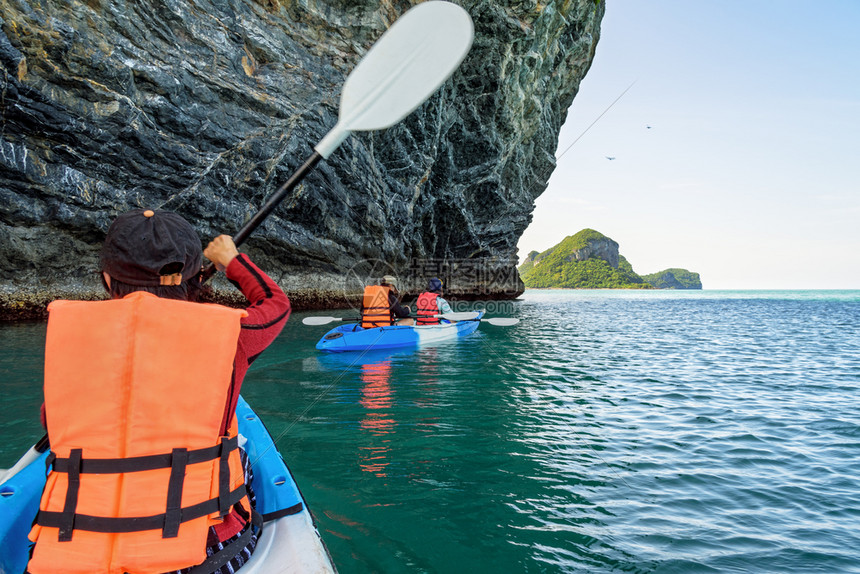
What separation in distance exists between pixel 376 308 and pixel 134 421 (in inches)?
345

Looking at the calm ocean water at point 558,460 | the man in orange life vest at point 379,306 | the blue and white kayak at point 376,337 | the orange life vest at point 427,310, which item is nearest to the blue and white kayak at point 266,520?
the calm ocean water at point 558,460

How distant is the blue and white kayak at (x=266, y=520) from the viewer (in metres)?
1.94

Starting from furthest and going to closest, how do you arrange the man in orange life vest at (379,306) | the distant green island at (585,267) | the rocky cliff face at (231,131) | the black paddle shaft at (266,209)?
the distant green island at (585,267) < the rocky cliff face at (231,131) < the man in orange life vest at (379,306) < the black paddle shaft at (266,209)

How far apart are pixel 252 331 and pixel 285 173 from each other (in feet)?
51.9

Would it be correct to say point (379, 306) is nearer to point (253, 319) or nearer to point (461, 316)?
point (461, 316)

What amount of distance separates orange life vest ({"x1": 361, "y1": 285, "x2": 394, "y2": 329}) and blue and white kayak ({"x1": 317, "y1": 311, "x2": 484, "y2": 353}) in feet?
0.60

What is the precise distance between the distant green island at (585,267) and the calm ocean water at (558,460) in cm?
14653

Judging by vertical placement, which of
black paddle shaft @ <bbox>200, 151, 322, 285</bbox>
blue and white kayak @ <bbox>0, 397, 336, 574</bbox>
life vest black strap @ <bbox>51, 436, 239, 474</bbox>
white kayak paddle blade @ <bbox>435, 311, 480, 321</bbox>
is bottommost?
blue and white kayak @ <bbox>0, 397, 336, 574</bbox>

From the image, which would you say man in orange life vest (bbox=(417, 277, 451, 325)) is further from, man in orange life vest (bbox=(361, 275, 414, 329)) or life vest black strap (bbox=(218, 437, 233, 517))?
life vest black strap (bbox=(218, 437, 233, 517))

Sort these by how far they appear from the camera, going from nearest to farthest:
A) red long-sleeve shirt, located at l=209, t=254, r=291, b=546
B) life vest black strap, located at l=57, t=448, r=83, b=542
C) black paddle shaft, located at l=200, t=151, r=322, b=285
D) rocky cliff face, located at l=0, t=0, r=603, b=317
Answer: life vest black strap, located at l=57, t=448, r=83, b=542, red long-sleeve shirt, located at l=209, t=254, r=291, b=546, black paddle shaft, located at l=200, t=151, r=322, b=285, rocky cliff face, located at l=0, t=0, r=603, b=317

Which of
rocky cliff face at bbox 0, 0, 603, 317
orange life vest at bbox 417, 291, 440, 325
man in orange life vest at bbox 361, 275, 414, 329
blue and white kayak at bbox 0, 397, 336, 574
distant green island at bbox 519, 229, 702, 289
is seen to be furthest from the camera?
distant green island at bbox 519, 229, 702, 289

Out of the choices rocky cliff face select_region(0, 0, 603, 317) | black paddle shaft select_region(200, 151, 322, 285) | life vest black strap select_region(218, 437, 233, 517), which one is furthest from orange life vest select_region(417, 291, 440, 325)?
life vest black strap select_region(218, 437, 233, 517)

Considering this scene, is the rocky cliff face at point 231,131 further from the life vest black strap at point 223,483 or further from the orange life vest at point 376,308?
the life vest black strap at point 223,483

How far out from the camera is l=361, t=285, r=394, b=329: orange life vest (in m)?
10.2
